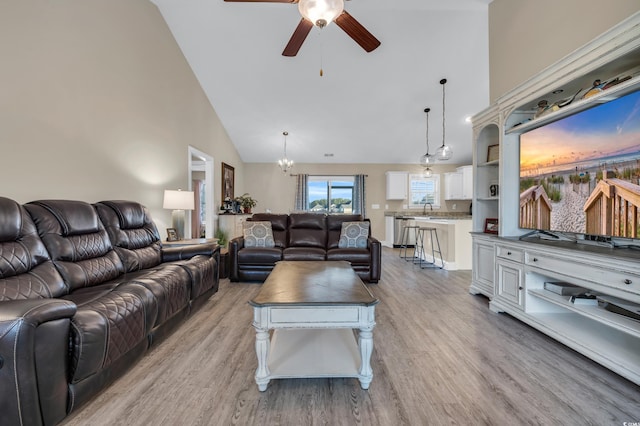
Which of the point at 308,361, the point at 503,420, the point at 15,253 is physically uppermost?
the point at 15,253

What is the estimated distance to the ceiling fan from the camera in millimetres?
1807

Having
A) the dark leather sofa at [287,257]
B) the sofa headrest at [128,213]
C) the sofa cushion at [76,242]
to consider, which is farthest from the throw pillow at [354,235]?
the sofa cushion at [76,242]

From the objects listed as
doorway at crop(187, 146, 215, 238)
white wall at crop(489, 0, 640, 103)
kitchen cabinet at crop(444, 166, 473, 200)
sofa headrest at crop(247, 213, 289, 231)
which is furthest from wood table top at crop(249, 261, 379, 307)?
kitchen cabinet at crop(444, 166, 473, 200)

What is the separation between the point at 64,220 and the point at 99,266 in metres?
0.43

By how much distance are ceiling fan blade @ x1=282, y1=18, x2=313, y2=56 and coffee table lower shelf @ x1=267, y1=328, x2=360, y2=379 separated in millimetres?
2483

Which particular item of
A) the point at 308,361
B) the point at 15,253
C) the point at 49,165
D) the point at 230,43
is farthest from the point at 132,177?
the point at 308,361

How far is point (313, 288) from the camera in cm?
187

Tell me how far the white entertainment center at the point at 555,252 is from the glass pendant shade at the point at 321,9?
1877 mm

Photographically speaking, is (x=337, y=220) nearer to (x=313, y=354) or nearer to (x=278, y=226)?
(x=278, y=226)

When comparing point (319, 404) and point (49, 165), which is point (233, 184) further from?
point (319, 404)

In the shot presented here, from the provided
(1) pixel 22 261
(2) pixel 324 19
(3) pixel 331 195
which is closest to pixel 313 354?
(1) pixel 22 261

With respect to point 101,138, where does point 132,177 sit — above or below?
below

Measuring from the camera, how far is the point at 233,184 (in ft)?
22.3

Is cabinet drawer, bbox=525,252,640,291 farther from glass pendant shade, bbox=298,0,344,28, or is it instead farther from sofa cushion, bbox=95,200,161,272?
sofa cushion, bbox=95,200,161,272
